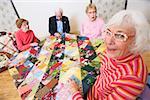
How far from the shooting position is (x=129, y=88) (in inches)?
44.2

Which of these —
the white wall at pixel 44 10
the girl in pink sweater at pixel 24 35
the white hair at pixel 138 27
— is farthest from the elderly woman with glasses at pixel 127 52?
the white wall at pixel 44 10

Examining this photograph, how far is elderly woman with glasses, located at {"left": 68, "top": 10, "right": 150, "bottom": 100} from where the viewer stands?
1.13 meters

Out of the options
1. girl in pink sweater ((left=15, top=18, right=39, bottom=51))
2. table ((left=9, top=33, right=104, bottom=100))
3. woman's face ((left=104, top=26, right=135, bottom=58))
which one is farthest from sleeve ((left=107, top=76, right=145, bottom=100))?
girl in pink sweater ((left=15, top=18, right=39, bottom=51))

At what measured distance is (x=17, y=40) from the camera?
2.77 meters

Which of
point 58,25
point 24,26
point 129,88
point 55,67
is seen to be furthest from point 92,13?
point 129,88

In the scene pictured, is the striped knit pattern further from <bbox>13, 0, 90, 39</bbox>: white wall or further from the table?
<bbox>13, 0, 90, 39</bbox>: white wall

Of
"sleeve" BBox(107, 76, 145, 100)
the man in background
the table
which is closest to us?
"sleeve" BBox(107, 76, 145, 100)

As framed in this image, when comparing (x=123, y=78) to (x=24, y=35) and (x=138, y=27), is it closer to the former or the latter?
(x=138, y=27)

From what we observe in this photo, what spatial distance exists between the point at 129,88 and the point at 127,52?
189 millimetres

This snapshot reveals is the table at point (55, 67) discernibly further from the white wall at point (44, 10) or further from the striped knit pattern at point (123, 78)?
the white wall at point (44, 10)

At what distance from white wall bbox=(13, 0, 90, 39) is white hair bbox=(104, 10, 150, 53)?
2.81m

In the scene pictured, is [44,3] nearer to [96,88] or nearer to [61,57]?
[61,57]

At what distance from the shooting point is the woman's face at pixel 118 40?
1.16 metres

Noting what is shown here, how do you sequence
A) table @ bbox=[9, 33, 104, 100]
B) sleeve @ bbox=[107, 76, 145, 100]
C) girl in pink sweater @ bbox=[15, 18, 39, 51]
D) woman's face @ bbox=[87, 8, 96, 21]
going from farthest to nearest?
woman's face @ bbox=[87, 8, 96, 21], girl in pink sweater @ bbox=[15, 18, 39, 51], table @ bbox=[9, 33, 104, 100], sleeve @ bbox=[107, 76, 145, 100]
